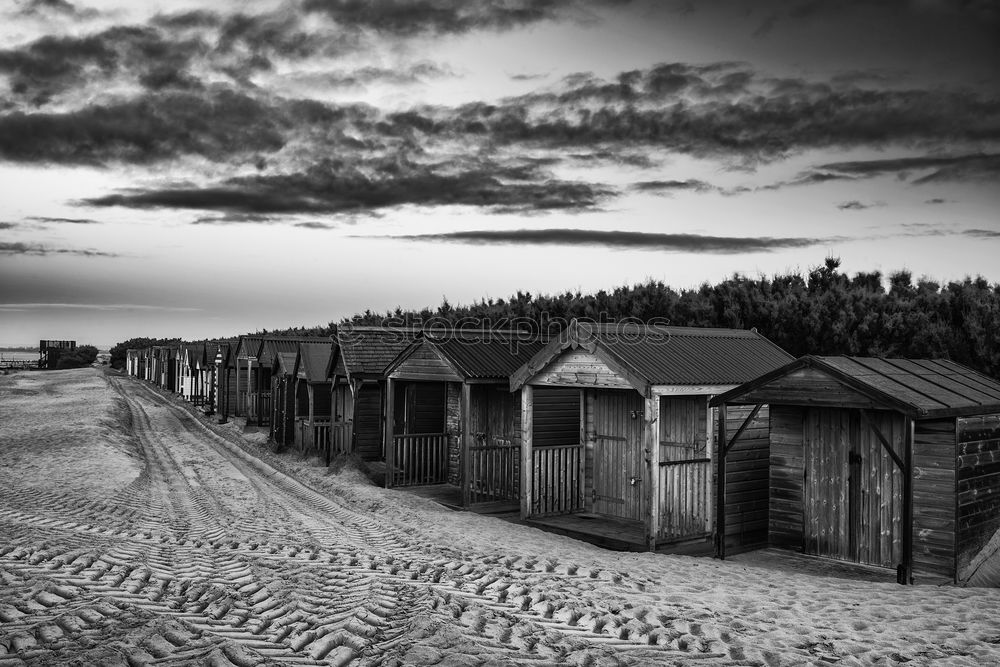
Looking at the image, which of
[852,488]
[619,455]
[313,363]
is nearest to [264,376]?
[313,363]

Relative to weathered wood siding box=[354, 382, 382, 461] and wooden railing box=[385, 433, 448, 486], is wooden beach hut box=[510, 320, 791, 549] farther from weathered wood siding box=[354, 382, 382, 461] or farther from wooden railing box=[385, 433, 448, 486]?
weathered wood siding box=[354, 382, 382, 461]

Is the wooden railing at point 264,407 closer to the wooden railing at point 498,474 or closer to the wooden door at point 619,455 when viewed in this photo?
the wooden railing at point 498,474

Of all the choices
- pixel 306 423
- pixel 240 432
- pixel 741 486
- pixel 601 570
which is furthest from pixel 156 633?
pixel 240 432

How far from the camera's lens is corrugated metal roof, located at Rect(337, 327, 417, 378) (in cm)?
2184

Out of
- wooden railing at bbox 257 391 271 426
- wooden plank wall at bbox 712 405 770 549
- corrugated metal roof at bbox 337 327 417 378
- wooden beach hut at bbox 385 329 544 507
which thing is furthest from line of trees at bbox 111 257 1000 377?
wooden railing at bbox 257 391 271 426

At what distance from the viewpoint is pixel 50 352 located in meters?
118

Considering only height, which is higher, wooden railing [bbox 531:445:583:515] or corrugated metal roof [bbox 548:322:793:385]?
corrugated metal roof [bbox 548:322:793:385]

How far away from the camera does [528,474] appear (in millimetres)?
14500

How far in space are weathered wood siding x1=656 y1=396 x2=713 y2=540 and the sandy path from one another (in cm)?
127

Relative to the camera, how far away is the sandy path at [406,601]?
6.69 m

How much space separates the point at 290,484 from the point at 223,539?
310 inches

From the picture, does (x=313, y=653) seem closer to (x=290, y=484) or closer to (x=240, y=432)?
(x=290, y=484)

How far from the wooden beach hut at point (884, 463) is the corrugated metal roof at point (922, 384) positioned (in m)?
0.03

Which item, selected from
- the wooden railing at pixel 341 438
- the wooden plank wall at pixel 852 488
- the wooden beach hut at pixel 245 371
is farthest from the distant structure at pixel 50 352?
the wooden plank wall at pixel 852 488
